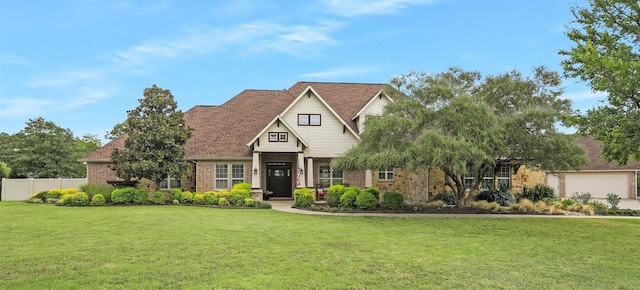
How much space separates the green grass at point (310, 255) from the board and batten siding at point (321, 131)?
11.5 m

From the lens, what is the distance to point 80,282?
22.4ft

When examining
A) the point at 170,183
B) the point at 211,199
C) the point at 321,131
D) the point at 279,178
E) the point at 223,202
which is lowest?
the point at 223,202

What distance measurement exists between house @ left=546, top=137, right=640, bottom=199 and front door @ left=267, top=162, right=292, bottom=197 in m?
19.4

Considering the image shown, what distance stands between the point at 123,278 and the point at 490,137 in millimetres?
14555

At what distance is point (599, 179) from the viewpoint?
34688mm

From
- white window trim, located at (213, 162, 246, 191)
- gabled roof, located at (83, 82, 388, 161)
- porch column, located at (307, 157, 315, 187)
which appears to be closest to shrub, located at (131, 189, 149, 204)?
gabled roof, located at (83, 82, 388, 161)

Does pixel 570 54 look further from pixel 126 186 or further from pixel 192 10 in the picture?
pixel 126 186

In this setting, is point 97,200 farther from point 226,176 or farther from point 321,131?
point 321,131

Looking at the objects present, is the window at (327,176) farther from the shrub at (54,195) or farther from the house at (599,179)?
the house at (599,179)

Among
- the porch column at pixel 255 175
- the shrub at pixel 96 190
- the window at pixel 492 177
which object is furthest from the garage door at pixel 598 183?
the shrub at pixel 96 190

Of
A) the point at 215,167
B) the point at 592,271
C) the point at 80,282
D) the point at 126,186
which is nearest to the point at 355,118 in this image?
the point at 215,167

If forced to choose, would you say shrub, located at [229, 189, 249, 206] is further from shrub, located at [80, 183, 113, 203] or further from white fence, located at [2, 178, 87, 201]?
white fence, located at [2, 178, 87, 201]

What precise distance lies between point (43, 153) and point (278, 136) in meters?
25.3

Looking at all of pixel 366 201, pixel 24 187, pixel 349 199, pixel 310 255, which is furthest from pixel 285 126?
pixel 24 187
